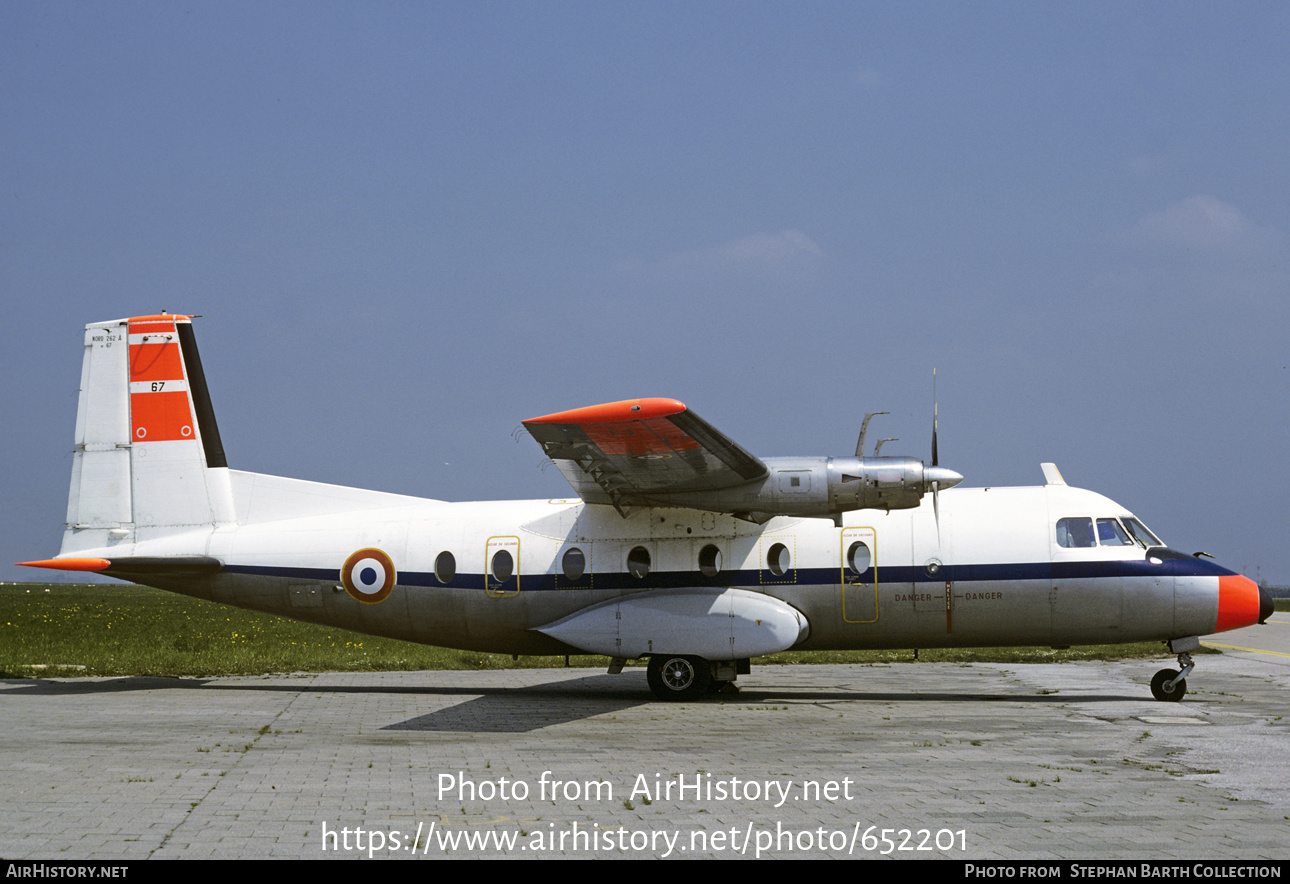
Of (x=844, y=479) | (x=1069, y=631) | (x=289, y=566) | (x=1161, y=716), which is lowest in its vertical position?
(x=1161, y=716)

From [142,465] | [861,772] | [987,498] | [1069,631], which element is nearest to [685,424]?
[861,772]

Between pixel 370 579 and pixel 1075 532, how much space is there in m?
10.7

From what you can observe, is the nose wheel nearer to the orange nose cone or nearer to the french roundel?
the orange nose cone

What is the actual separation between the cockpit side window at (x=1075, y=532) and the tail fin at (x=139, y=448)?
43.0 ft

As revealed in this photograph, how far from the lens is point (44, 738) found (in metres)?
12.0

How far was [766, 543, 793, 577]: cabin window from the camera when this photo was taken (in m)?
15.6

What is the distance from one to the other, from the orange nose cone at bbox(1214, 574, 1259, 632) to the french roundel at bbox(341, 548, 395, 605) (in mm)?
12194

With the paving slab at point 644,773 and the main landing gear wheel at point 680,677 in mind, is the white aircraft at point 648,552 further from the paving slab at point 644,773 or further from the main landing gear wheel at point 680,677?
the paving slab at point 644,773

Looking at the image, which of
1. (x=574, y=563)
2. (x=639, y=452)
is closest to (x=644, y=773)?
(x=639, y=452)

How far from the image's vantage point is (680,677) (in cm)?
1586

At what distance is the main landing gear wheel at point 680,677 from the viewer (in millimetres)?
15805

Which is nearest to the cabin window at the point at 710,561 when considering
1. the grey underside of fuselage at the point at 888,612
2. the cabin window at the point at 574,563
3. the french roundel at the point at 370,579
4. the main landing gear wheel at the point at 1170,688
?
the grey underside of fuselage at the point at 888,612

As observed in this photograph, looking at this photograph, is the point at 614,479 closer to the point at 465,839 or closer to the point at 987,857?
the point at 465,839
